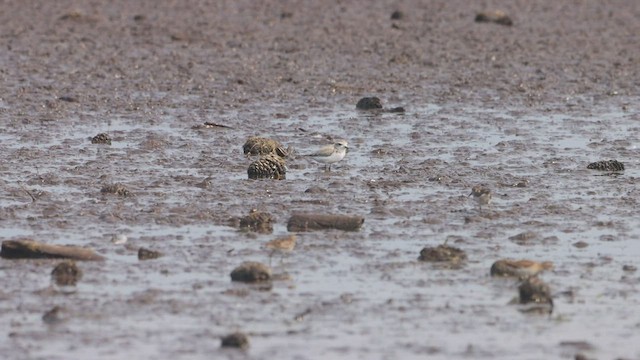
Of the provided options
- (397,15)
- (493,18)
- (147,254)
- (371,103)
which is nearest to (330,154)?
(147,254)

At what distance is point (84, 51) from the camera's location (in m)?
20.5

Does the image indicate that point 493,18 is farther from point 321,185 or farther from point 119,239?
point 119,239

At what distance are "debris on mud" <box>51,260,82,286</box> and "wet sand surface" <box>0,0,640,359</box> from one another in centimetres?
8

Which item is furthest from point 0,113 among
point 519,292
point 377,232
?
point 519,292

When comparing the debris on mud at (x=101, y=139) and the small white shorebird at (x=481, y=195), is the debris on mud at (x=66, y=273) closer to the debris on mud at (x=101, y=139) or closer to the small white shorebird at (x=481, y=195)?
the small white shorebird at (x=481, y=195)

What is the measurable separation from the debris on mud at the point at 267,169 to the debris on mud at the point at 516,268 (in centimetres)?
343

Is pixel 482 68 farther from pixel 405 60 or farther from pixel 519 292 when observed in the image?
pixel 519 292

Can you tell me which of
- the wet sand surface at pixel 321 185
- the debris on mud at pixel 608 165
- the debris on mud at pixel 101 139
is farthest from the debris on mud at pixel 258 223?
the debris on mud at pixel 101 139

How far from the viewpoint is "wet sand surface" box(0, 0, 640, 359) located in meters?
7.94

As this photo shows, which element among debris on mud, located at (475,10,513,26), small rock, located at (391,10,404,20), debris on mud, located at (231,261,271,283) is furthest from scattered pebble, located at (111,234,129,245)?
small rock, located at (391,10,404,20)

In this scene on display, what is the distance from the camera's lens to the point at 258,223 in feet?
33.5

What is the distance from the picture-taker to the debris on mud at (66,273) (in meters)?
8.73

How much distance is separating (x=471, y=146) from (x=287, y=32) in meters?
9.70

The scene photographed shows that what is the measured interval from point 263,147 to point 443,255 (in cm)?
421
